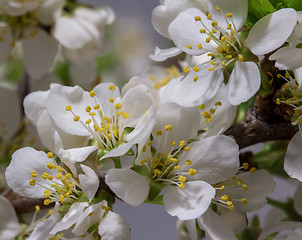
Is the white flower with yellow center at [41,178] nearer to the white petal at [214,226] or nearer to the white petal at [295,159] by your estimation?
the white petal at [214,226]

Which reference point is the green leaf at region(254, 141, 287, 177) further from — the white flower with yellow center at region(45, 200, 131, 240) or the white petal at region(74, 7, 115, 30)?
the white petal at region(74, 7, 115, 30)

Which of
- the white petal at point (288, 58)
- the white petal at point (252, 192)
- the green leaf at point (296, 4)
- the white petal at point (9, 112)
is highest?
the green leaf at point (296, 4)

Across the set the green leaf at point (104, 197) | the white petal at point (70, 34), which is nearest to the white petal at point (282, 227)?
the green leaf at point (104, 197)

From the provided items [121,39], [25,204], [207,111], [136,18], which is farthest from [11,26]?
[136,18]

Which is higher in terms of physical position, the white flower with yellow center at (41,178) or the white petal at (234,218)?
the white flower with yellow center at (41,178)

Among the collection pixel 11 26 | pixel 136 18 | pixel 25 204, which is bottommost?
pixel 136 18

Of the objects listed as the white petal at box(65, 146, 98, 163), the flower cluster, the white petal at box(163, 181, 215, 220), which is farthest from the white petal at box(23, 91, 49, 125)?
the white petal at box(163, 181, 215, 220)

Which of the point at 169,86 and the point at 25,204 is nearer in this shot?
the point at 169,86

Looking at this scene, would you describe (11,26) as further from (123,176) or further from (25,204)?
(123,176)
